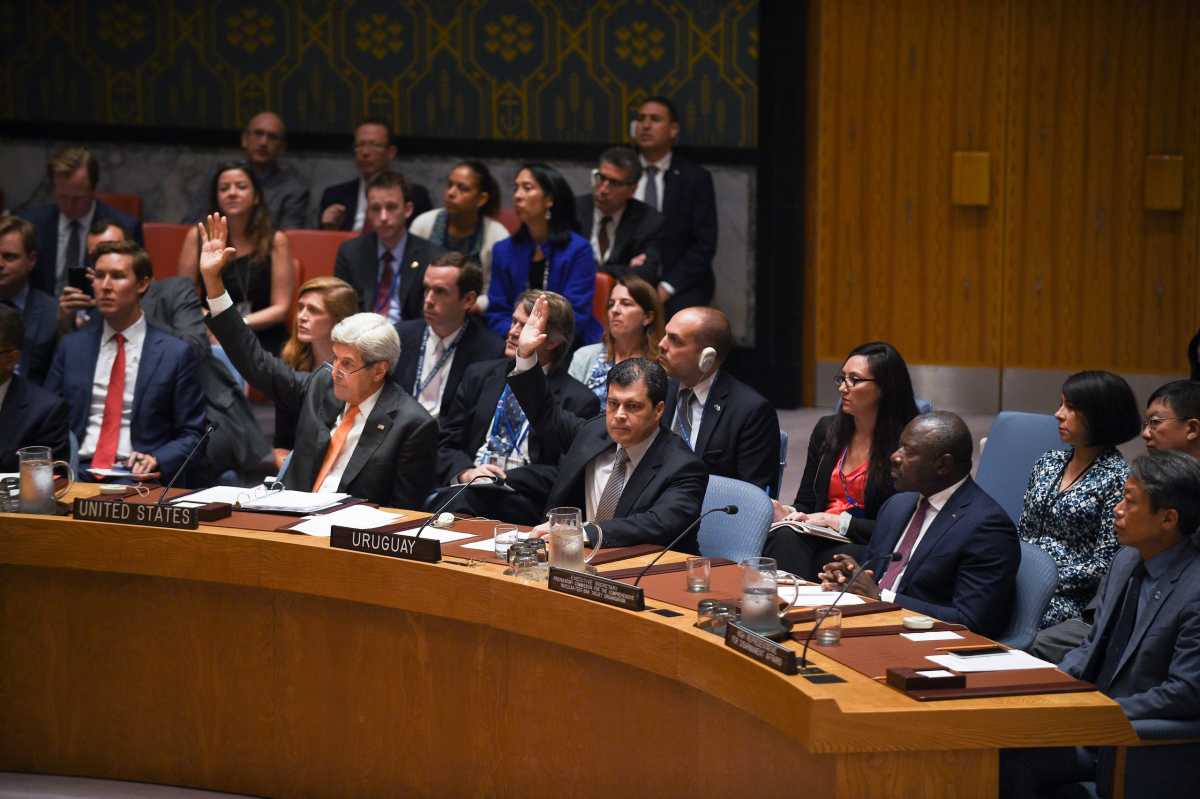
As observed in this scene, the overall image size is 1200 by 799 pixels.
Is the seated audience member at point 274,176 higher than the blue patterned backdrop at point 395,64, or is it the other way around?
the blue patterned backdrop at point 395,64

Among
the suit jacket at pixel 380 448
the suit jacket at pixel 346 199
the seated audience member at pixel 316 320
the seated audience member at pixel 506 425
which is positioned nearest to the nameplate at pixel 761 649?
the suit jacket at pixel 380 448

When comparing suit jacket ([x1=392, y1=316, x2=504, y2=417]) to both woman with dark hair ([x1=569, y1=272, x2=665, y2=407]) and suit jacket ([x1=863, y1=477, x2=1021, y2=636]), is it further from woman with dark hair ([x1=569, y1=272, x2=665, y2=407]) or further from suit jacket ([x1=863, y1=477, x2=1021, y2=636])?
suit jacket ([x1=863, y1=477, x2=1021, y2=636])

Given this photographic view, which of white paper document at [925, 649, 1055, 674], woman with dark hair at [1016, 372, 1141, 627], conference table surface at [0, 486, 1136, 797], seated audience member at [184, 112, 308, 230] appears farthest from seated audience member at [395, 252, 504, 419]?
white paper document at [925, 649, 1055, 674]

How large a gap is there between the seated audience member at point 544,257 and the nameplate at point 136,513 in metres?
2.55

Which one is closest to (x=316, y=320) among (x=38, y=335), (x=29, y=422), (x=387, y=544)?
(x=29, y=422)

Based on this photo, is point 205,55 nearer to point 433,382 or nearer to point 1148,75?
point 433,382

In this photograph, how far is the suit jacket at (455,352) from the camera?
5.80 meters

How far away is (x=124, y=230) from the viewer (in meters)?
6.73

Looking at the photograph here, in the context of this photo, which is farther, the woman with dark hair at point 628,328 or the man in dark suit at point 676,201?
the man in dark suit at point 676,201

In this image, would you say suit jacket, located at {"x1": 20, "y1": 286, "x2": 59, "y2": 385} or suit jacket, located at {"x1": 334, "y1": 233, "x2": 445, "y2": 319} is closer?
suit jacket, located at {"x1": 20, "y1": 286, "x2": 59, "y2": 385}

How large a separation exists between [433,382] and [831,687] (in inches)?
128

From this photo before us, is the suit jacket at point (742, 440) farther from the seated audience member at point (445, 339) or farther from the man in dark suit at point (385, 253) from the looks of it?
the man in dark suit at point (385, 253)

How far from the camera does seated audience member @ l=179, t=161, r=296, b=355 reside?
6.65 metres

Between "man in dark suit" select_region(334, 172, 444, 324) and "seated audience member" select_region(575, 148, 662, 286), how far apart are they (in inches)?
31.9
